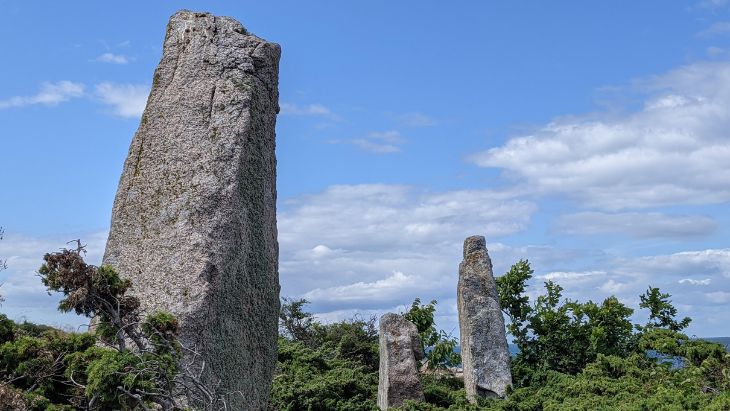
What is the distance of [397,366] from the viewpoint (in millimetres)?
15617

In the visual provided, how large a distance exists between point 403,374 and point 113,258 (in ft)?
23.2

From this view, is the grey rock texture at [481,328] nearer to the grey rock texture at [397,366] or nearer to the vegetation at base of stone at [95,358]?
the grey rock texture at [397,366]

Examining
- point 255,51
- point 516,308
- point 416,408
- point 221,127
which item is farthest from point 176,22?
point 516,308

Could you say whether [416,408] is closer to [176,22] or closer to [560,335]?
[560,335]

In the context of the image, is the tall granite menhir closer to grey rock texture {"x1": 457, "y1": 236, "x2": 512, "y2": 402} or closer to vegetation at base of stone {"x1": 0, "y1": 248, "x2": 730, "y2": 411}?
vegetation at base of stone {"x1": 0, "y1": 248, "x2": 730, "y2": 411}

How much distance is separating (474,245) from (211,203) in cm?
903

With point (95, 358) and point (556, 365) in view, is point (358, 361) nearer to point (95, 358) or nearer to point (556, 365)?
point (556, 365)

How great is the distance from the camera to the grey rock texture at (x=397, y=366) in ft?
50.6

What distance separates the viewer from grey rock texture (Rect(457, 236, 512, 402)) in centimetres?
1662

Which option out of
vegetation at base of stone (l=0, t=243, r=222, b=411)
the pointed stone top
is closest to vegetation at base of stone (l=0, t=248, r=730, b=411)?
vegetation at base of stone (l=0, t=243, r=222, b=411)

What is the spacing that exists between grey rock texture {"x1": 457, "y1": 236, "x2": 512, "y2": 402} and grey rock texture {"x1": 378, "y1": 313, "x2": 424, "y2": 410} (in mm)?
1306

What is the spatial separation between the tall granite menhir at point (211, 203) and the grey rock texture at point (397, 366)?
17.2 ft

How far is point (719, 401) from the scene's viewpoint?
10.8 m

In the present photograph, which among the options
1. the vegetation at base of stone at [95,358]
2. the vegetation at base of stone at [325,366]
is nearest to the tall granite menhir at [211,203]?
the vegetation at base of stone at [95,358]
